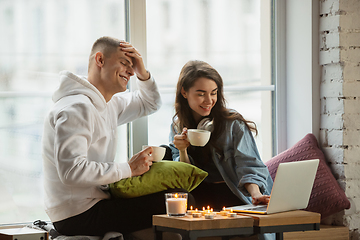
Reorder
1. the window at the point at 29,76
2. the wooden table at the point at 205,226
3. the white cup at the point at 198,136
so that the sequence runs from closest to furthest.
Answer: the wooden table at the point at 205,226, the white cup at the point at 198,136, the window at the point at 29,76

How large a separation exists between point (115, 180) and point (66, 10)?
110cm

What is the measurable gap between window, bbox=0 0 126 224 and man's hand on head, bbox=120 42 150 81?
39 cm

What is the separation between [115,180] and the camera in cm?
196

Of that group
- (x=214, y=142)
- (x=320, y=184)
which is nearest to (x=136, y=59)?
(x=214, y=142)

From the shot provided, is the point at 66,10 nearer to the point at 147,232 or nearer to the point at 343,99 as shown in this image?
the point at 147,232

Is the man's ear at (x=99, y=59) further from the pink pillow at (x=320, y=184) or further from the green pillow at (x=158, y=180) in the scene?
the pink pillow at (x=320, y=184)

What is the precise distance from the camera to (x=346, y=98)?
2.60 m

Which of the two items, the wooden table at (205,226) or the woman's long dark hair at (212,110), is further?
the woman's long dark hair at (212,110)

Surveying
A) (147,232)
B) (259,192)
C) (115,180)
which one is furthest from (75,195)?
(259,192)

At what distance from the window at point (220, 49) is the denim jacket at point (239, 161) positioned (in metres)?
0.50

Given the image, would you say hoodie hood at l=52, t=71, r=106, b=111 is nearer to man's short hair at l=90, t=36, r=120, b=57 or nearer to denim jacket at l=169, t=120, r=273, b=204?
man's short hair at l=90, t=36, r=120, b=57

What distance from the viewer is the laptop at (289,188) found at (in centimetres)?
171

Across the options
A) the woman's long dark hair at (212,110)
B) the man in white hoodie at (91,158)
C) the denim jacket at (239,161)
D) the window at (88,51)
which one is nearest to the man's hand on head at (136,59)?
the man in white hoodie at (91,158)

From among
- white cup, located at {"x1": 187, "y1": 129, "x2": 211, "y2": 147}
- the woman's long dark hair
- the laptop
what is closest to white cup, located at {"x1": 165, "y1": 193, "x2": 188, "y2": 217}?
the laptop
